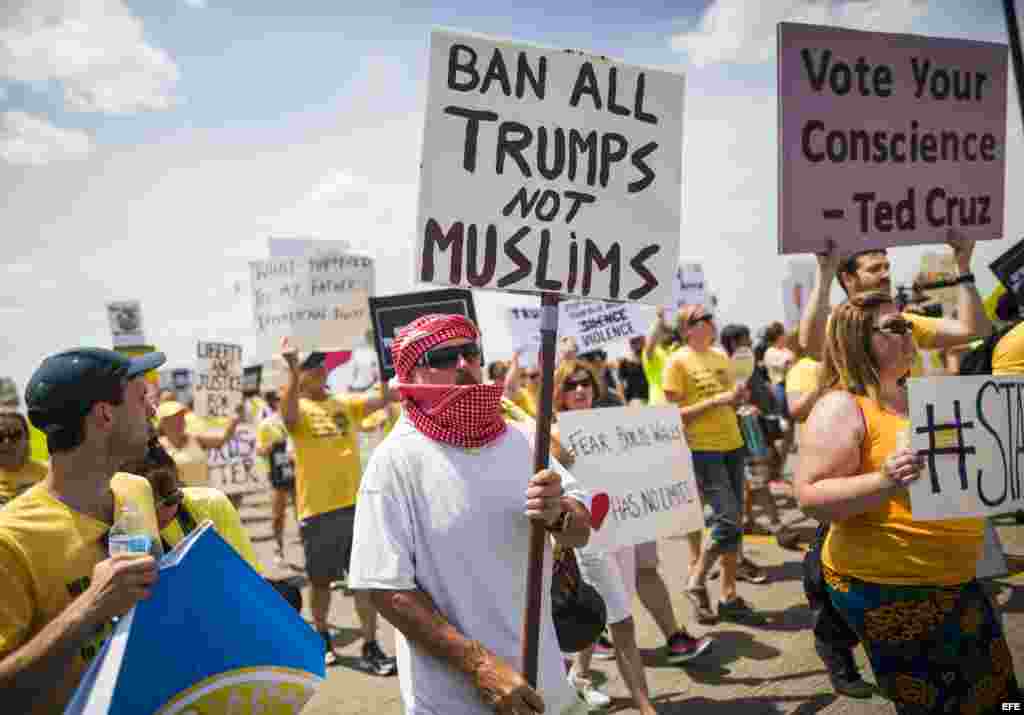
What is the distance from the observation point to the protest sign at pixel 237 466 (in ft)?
31.9

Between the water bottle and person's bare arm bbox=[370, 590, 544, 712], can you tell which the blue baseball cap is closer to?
the water bottle

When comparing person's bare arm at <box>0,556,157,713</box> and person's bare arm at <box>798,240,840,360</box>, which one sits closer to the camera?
person's bare arm at <box>0,556,157,713</box>

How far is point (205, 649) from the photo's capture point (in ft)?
5.66

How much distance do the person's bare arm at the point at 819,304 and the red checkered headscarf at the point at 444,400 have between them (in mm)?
1781

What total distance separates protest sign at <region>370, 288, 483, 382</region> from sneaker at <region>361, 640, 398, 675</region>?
1.95 m

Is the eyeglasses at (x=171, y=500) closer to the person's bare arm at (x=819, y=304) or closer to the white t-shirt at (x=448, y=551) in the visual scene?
the white t-shirt at (x=448, y=551)

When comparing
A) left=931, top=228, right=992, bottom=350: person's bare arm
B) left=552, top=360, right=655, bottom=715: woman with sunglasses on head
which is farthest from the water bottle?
left=931, top=228, right=992, bottom=350: person's bare arm

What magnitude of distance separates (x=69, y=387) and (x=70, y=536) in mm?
388

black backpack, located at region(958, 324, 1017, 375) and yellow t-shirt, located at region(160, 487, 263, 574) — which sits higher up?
black backpack, located at region(958, 324, 1017, 375)

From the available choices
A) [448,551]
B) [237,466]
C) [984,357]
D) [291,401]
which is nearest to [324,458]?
[291,401]

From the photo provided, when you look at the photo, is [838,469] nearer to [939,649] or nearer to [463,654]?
[939,649]

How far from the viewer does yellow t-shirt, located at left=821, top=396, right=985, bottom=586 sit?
8.14 feet

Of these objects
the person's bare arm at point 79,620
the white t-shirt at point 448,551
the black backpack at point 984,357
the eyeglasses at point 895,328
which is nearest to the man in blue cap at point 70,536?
the person's bare arm at point 79,620

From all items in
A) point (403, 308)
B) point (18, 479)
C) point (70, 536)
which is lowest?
point (18, 479)
